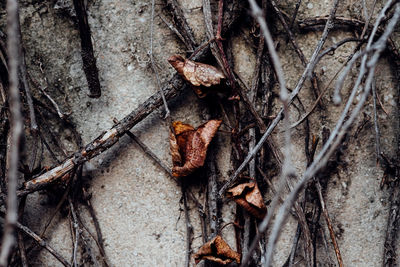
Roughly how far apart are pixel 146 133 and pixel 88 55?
0.30m

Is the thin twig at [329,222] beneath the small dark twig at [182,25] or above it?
beneath

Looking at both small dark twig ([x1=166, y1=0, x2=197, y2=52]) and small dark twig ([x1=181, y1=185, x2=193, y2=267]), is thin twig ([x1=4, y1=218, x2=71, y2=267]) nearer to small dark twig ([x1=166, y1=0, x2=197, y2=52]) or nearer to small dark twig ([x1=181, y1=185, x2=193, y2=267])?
small dark twig ([x1=181, y1=185, x2=193, y2=267])

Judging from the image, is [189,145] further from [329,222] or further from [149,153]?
[329,222]

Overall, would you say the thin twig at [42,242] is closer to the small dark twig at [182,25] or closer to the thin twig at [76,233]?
the thin twig at [76,233]

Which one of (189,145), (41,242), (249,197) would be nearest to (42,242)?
(41,242)

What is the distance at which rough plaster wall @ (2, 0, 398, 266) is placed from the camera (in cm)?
117

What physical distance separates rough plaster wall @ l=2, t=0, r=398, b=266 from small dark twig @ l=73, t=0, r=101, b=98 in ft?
0.11

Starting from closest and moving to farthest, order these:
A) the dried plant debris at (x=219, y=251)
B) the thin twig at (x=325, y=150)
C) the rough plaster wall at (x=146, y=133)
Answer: the thin twig at (x=325, y=150) < the dried plant debris at (x=219, y=251) < the rough plaster wall at (x=146, y=133)

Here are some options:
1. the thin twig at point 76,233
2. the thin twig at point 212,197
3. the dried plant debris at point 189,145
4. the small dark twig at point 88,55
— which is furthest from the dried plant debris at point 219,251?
the small dark twig at point 88,55

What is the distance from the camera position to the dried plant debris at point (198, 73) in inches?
42.7

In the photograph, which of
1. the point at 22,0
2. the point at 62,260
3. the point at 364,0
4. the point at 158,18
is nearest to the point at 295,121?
the point at 364,0

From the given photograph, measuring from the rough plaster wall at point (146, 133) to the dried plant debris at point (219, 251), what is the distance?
0.31 ft

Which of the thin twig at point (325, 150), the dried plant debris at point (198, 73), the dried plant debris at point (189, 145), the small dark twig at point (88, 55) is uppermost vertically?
the small dark twig at point (88, 55)

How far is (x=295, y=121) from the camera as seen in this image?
46.8 inches
